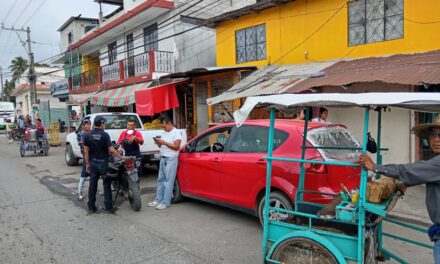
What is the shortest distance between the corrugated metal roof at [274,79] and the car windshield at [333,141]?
12.2ft

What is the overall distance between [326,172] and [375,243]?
1252 millimetres

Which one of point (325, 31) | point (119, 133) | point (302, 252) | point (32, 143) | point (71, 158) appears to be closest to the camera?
point (302, 252)

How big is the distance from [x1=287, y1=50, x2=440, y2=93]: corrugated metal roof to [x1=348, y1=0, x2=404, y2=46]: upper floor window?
0.66 metres

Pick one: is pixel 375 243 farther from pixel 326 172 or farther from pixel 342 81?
pixel 342 81

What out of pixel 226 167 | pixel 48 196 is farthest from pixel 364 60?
pixel 48 196

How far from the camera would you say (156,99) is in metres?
12.7

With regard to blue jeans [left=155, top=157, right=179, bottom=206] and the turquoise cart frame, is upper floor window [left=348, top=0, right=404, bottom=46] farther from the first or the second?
the turquoise cart frame

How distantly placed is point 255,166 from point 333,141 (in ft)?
3.78

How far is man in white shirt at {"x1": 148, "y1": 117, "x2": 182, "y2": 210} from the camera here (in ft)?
21.4

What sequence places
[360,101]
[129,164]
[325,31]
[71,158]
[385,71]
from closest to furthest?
[360,101] < [129,164] < [385,71] < [325,31] < [71,158]

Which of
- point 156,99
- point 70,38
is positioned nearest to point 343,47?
point 156,99

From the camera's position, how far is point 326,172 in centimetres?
459

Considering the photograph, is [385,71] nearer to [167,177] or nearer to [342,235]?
[167,177]

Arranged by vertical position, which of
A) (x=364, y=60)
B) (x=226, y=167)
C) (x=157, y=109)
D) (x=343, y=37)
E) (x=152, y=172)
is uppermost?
(x=343, y=37)
